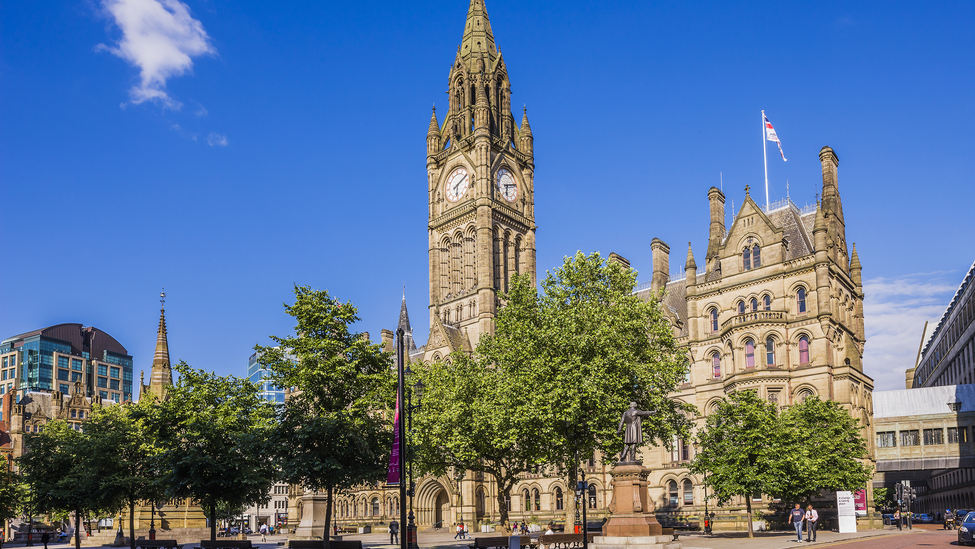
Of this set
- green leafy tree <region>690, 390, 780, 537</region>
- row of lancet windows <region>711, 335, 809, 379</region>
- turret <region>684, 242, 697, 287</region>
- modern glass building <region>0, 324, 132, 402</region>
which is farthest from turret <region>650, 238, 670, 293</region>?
modern glass building <region>0, 324, 132, 402</region>

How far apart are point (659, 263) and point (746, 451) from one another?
2987 centimetres

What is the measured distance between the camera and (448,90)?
94.1 meters

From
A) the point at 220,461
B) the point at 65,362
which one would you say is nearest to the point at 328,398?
the point at 220,461

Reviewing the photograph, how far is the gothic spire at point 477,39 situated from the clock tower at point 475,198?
0.15 m

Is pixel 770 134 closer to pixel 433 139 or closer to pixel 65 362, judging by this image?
pixel 433 139

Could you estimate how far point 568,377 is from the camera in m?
37.6

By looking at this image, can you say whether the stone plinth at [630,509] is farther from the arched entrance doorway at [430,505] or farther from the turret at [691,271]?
the arched entrance doorway at [430,505]

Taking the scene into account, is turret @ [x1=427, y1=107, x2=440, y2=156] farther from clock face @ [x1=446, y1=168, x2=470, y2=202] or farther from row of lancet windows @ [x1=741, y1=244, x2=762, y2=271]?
row of lancet windows @ [x1=741, y1=244, x2=762, y2=271]

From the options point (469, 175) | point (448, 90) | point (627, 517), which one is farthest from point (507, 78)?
point (627, 517)

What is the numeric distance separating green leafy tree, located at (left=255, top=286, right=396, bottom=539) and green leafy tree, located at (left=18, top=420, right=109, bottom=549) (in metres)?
15.1

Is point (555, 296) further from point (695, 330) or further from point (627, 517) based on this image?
point (695, 330)

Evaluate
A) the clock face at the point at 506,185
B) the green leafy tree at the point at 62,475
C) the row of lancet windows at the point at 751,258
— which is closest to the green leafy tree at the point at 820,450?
the row of lancet windows at the point at 751,258

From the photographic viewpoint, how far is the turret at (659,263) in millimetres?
71938

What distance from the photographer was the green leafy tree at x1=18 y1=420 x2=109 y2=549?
41.8 metres
